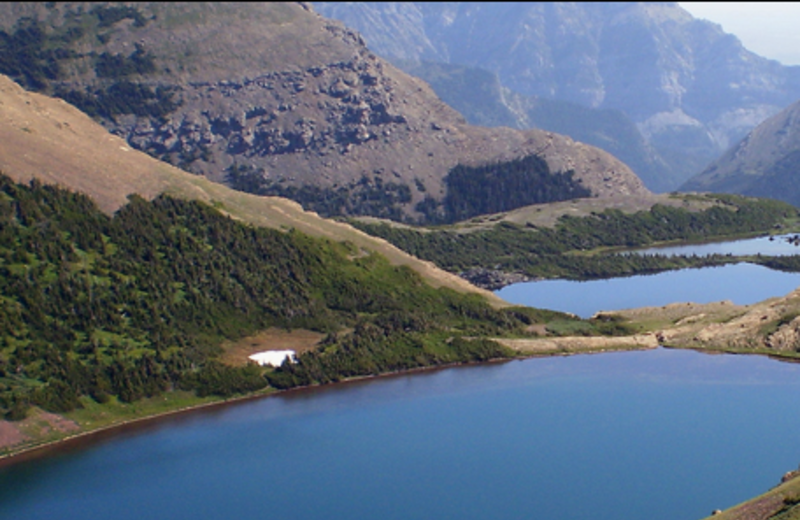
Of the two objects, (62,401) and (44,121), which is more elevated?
(44,121)

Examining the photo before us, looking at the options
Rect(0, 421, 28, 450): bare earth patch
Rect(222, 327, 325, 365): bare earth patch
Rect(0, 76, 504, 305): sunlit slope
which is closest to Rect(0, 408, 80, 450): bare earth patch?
Rect(0, 421, 28, 450): bare earth patch

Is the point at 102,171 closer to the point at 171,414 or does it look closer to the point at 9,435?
the point at 171,414

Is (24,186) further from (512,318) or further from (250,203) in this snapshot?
(512,318)

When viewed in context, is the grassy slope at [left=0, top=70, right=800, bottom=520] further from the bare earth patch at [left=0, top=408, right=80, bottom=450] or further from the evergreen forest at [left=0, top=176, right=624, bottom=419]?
the bare earth patch at [left=0, top=408, right=80, bottom=450]

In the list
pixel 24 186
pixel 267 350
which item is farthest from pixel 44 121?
pixel 267 350

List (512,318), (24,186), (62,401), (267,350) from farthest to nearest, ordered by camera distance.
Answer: (512,318) → (24,186) → (267,350) → (62,401)

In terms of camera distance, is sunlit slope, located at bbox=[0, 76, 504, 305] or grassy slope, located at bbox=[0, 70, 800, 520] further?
sunlit slope, located at bbox=[0, 76, 504, 305]
